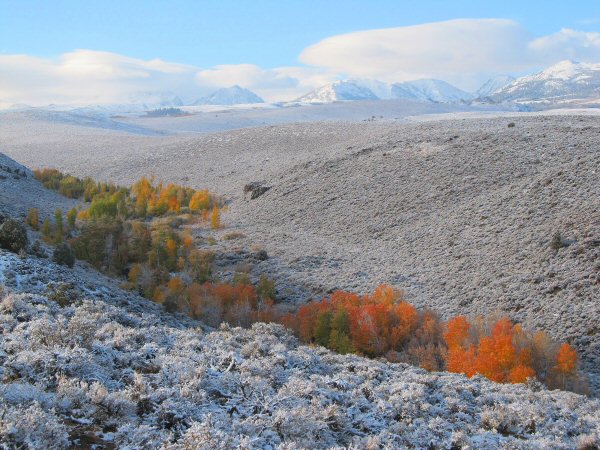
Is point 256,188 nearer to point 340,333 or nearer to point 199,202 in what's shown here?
→ point 199,202

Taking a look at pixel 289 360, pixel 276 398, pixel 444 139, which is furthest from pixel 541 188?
pixel 276 398

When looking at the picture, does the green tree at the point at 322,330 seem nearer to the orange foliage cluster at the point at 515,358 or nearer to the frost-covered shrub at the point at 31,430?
the orange foliage cluster at the point at 515,358

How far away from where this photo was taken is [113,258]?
37094mm

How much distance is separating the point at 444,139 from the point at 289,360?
1920 inches

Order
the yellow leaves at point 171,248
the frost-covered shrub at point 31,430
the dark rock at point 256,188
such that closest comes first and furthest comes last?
1. the frost-covered shrub at point 31,430
2. the yellow leaves at point 171,248
3. the dark rock at point 256,188

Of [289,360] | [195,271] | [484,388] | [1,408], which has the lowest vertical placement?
[195,271]

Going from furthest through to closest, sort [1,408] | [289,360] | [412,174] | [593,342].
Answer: [412,174]
[593,342]
[289,360]
[1,408]

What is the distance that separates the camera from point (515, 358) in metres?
19.1

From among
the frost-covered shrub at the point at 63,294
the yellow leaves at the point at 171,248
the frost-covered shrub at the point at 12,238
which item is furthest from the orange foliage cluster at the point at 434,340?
the yellow leaves at the point at 171,248

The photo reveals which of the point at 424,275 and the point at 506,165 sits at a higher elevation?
the point at 506,165

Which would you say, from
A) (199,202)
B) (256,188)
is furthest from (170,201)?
(256,188)

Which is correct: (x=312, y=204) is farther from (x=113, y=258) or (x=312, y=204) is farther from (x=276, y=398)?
(x=276, y=398)

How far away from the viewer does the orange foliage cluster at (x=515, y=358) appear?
1877cm

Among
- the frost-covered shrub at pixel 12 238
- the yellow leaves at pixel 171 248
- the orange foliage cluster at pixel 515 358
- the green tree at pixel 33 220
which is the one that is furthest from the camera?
the green tree at pixel 33 220
